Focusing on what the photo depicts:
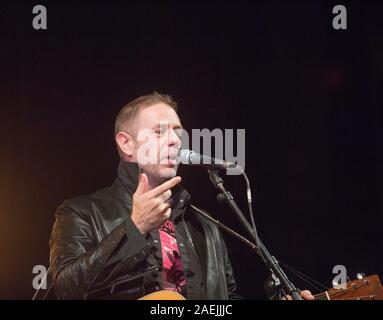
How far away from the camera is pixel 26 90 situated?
10.8 ft

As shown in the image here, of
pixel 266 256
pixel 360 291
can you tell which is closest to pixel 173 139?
pixel 266 256

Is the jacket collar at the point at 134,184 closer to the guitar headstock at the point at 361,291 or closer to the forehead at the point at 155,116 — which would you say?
the forehead at the point at 155,116

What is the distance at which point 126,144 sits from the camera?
108 inches

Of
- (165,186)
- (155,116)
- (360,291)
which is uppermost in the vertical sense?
(155,116)

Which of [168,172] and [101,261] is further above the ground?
[168,172]

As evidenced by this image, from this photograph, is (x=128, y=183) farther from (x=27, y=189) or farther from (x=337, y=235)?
(x=337, y=235)

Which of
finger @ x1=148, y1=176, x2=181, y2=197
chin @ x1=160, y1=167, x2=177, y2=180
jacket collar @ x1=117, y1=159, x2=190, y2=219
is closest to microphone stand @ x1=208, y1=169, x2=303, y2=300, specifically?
finger @ x1=148, y1=176, x2=181, y2=197

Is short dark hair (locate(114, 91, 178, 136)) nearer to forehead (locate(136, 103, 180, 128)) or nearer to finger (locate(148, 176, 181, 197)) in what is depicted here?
forehead (locate(136, 103, 180, 128))

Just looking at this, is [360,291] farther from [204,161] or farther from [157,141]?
[157,141]

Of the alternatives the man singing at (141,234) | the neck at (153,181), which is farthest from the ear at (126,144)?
the neck at (153,181)

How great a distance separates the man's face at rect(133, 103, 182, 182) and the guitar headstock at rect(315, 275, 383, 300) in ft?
3.61

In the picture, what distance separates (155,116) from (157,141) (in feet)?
0.51

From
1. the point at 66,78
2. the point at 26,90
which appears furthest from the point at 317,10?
the point at 26,90

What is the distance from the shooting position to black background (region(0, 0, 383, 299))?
327cm
